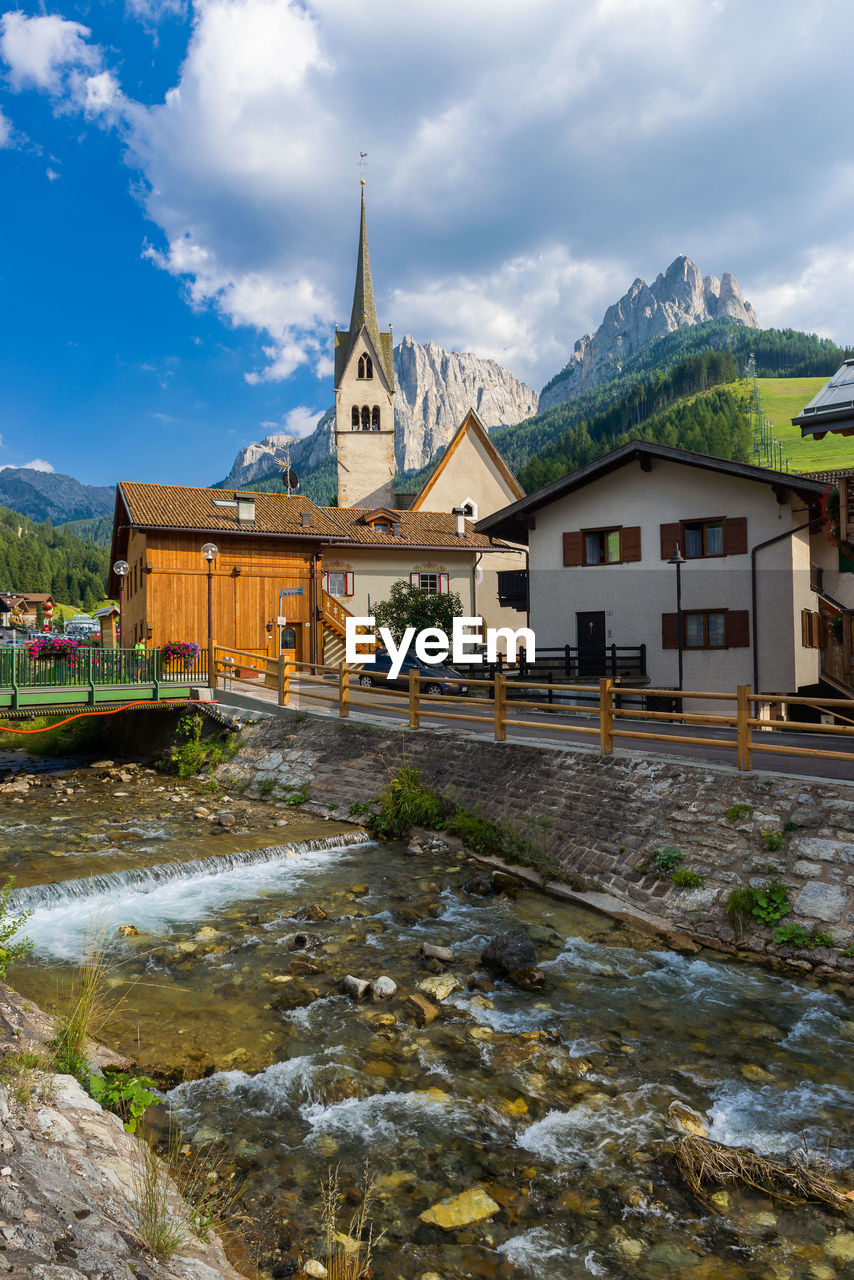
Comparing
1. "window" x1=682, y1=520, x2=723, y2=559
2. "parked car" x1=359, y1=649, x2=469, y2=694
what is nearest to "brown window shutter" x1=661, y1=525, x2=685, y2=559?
"window" x1=682, y1=520, x2=723, y2=559

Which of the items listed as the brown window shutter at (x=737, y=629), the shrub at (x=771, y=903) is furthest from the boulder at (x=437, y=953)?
the brown window shutter at (x=737, y=629)

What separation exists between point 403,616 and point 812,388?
128253 millimetres

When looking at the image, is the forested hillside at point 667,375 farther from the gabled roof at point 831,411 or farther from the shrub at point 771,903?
the shrub at point 771,903

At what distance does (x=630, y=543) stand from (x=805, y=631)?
6.23 meters

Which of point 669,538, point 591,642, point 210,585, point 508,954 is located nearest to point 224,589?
point 210,585

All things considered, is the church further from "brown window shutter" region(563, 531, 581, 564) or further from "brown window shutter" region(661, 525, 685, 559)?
"brown window shutter" region(661, 525, 685, 559)

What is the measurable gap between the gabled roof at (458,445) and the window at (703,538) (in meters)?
26.4

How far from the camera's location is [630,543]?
25.4 m

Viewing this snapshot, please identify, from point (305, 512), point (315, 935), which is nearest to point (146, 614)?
point (305, 512)

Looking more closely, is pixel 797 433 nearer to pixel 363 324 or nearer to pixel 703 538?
pixel 363 324

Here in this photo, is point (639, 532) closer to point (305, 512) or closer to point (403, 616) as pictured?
point (403, 616)

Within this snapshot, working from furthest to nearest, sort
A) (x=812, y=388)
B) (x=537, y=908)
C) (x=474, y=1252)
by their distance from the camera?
(x=812, y=388), (x=537, y=908), (x=474, y=1252)

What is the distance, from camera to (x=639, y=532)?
25297mm

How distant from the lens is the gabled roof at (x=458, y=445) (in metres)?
49.8
